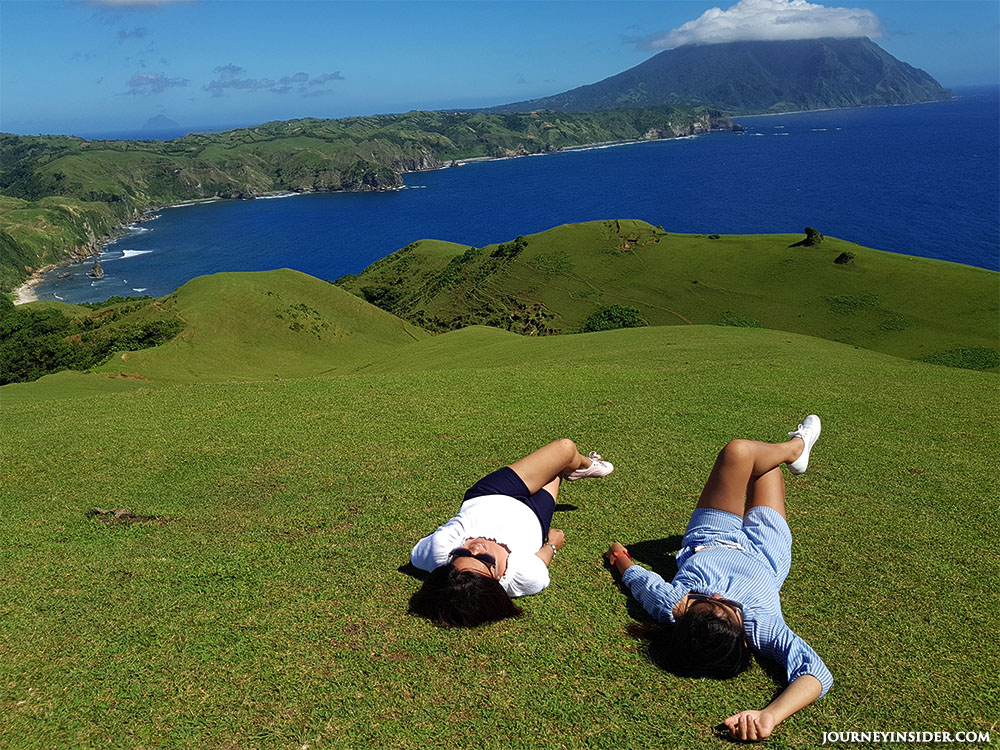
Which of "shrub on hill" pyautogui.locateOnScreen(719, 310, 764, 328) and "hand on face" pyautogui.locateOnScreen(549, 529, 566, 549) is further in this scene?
"shrub on hill" pyautogui.locateOnScreen(719, 310, 764, 328)

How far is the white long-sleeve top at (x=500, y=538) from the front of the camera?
22.1 feet

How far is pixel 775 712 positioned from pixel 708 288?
274 ft

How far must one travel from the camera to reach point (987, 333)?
A: 55250 millimetres

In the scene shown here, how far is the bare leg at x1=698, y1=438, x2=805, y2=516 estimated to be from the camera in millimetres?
6965

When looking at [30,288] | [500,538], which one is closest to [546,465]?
[500,538]

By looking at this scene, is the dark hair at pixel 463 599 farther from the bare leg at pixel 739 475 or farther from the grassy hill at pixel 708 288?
the grassy hill at pixel 708 288

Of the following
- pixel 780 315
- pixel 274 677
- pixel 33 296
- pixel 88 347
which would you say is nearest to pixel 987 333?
pixel 780 315

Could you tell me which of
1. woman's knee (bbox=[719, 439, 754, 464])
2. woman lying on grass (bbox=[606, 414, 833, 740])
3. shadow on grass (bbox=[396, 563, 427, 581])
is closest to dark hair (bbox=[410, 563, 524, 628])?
shadow on grass (bbox=[396, 563, 427, 581])

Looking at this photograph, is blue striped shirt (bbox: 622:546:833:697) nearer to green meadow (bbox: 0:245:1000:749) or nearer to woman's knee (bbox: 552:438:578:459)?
green meadow (bbox: 0:245:1000:749)

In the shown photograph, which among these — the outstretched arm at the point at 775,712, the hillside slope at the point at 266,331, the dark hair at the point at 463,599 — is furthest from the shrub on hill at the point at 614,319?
the outstretched arm at the point at 775,712

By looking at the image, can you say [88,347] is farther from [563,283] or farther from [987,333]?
[987,333]

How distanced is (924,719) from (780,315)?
244 feet

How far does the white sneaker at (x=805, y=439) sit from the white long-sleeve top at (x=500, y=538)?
12.8 ft

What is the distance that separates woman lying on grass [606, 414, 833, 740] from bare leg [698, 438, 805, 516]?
1 centimetres
